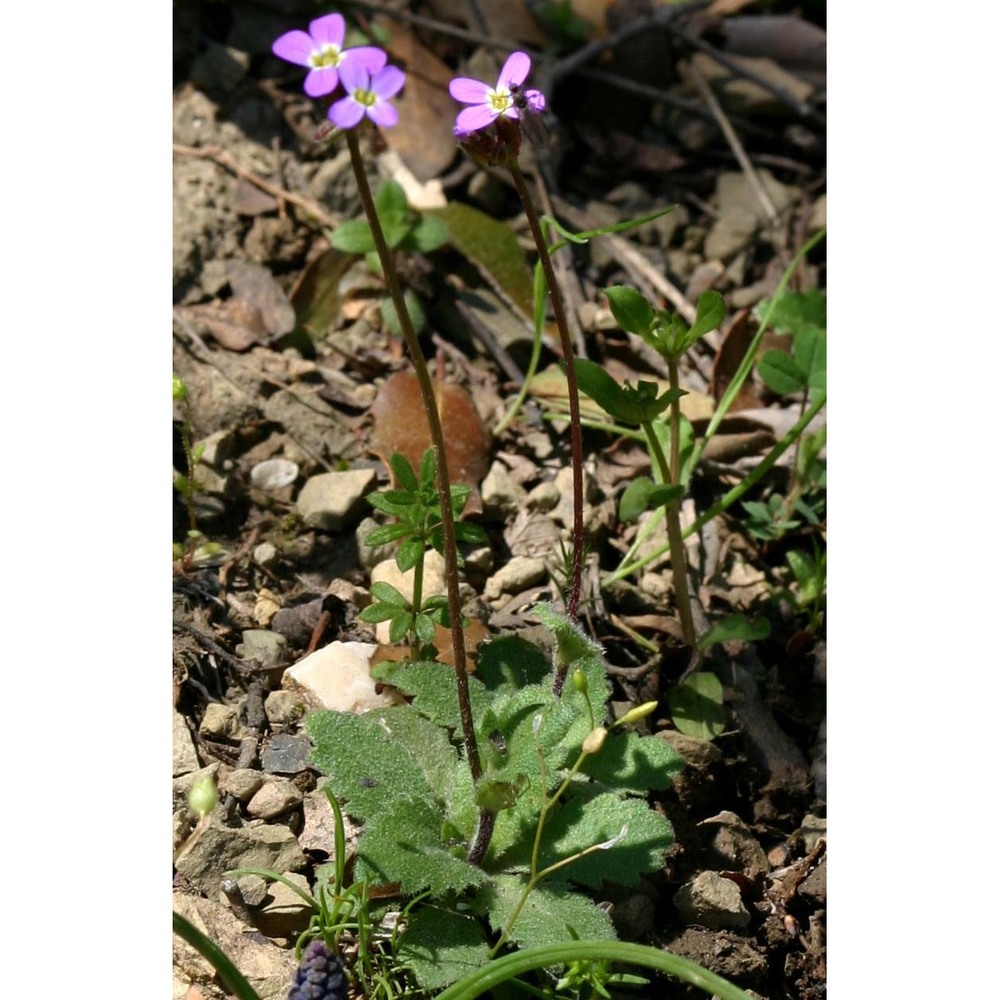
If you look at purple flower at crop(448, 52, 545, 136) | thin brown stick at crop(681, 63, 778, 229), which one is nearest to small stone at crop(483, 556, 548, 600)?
purple flower at crop(448, 52, 545, 136)

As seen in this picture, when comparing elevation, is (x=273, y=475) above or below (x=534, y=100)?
below

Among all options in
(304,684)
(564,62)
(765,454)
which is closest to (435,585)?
(304,684)

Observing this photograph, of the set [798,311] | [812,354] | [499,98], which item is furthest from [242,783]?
[798,311]

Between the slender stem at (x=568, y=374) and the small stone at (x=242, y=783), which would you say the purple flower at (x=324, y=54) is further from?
the small stone at (x=242, y=783)

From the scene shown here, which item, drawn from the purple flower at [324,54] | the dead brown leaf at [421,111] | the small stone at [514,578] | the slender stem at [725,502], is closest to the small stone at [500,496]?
the small stone at [514,578]

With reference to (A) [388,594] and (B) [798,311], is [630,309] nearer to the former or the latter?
(A) [388,594]

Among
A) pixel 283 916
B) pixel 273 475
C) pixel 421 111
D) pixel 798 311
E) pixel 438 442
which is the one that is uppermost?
pixel 421 111

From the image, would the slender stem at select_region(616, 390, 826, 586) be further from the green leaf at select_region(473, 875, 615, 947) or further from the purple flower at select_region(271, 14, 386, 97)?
the purple flower at select_region(271, 14, 386, 97)

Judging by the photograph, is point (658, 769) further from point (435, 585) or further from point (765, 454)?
point (765, 454)
